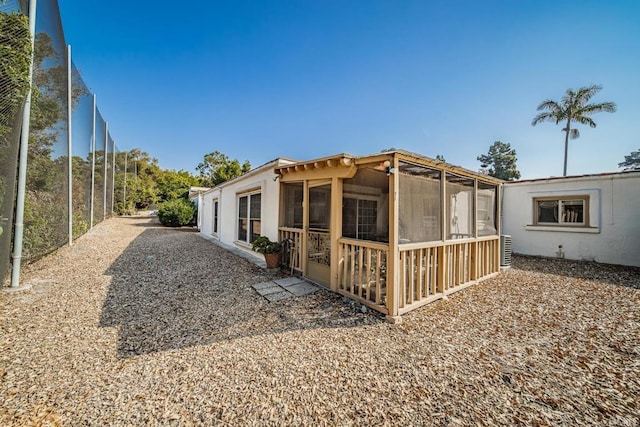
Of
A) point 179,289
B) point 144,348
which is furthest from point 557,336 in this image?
point 179,289

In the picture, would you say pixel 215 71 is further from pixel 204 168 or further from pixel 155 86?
pixel 204 168

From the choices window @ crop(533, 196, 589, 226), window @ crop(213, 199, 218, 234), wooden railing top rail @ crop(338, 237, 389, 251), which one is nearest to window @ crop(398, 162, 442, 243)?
wooden railing top rail @ crop(338, 237, 389, 251)

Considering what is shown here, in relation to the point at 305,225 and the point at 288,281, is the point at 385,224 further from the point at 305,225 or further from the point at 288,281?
the point at 288,281

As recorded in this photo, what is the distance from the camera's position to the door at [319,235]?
509 centimetres

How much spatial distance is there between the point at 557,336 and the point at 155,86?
1464 cm

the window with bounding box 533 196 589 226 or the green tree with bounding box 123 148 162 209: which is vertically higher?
→ the green tree with bounding box 123 148 162 209

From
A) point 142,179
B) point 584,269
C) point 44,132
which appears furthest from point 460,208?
point 142,179

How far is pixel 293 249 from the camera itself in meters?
5.90

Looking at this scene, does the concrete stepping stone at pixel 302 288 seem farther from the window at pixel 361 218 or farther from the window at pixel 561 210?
the window at pixel 561 210

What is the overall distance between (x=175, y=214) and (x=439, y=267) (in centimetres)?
1771

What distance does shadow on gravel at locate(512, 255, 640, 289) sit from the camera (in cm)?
593

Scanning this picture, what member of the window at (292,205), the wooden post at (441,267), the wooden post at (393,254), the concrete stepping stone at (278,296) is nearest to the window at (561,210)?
the wooden post at (441,267)

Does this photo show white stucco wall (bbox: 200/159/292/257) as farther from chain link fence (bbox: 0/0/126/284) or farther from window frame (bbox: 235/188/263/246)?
chain link fence (bbox: 0/0/126/284)

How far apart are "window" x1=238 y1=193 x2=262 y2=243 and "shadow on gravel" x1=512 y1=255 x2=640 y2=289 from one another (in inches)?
323
